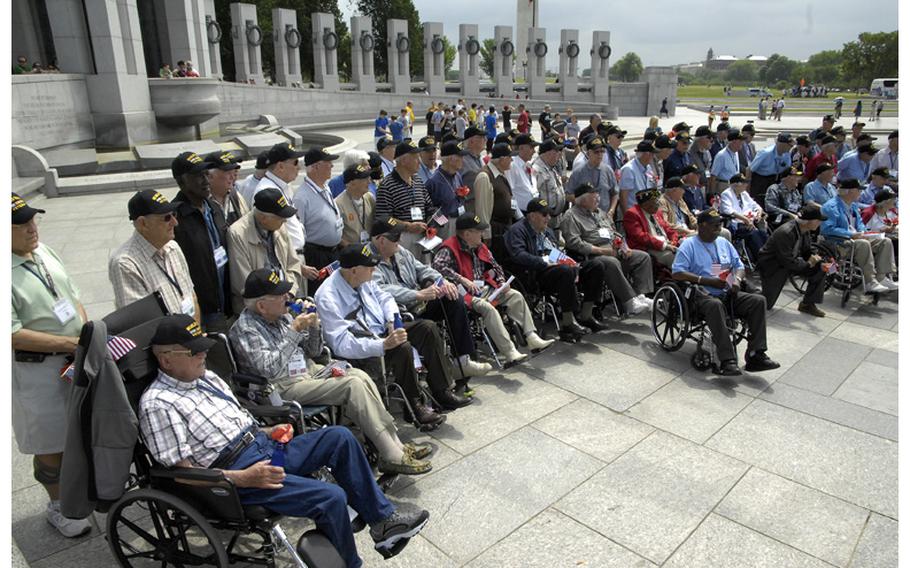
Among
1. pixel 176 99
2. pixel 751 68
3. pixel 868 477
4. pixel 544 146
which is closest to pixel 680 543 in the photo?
pixel 868 477

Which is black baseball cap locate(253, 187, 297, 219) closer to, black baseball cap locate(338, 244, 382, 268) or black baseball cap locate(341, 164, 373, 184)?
black baseball cap locate(338, 244, 382, 268)

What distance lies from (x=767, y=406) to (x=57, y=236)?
998 centimetres

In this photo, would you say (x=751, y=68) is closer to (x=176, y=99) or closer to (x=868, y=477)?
(x=176, y=99)

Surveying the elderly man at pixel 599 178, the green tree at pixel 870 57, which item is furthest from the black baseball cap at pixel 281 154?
the green tree at pixel 870 57

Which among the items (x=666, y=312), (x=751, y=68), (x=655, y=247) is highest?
(x=751, y=68)

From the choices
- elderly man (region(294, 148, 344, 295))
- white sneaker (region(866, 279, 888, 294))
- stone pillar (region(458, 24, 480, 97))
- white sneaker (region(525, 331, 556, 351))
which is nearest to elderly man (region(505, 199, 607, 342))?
white sneaker (region(525, 331, 556, 351))

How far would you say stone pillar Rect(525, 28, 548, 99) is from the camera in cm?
4175

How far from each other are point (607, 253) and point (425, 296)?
255 cm

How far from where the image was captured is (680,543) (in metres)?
3.46

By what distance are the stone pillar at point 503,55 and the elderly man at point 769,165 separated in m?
32.9

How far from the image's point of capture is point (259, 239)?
4.46m

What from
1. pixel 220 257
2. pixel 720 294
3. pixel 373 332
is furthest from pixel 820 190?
pixel 220 257

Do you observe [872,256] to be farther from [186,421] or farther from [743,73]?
[743,73]

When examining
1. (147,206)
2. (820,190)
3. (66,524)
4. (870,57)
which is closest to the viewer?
(66,524)
